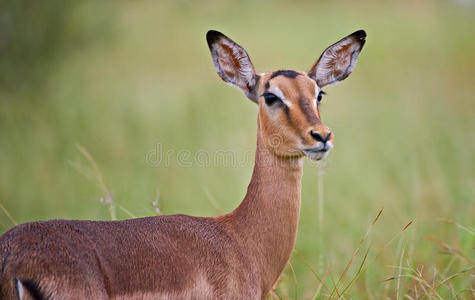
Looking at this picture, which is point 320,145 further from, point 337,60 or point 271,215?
point 337,60

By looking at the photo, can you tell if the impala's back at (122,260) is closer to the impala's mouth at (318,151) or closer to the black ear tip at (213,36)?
the impala's mouth at (318,151)

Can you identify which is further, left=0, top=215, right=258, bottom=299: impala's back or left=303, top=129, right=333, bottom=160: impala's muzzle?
left=303, top=129, right=333, bottom=160: impala's muzzle

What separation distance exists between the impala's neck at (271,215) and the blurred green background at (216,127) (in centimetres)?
100

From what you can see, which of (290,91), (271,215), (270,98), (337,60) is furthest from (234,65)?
(271,215)

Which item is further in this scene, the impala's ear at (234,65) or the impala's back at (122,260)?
the impala's ear at (234,65)

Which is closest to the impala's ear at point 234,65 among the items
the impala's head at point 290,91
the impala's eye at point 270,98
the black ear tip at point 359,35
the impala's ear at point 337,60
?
the impala's head at point 290,91

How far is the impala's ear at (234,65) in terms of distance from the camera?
16.6 ft

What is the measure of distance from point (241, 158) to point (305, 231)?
7.49ft

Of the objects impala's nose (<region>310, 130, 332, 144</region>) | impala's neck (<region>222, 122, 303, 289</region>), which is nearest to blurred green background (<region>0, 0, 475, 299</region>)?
impala's neck (<region>222, 122, 303, 289</region>)

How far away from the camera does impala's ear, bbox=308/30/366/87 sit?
17.0ft

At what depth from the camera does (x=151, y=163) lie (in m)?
10.5

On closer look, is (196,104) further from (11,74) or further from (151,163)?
(11,74)

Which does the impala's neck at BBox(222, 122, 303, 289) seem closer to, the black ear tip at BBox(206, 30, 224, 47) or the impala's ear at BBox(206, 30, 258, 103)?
the impala's ear at BBox(206, 30, 258, 103)

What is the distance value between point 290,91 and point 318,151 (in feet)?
2.03
